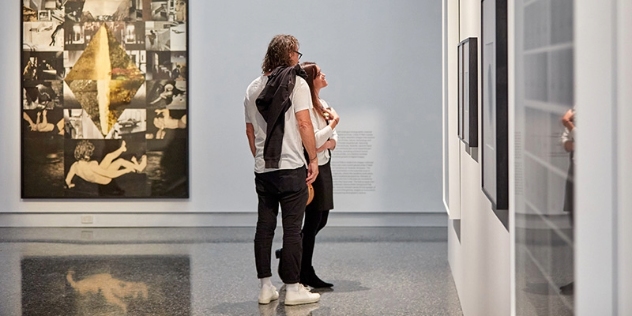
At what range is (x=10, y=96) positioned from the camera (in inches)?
463

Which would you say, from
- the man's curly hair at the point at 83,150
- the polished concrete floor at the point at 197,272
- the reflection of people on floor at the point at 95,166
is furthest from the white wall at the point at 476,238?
the man's curly hair at the point at 83,150

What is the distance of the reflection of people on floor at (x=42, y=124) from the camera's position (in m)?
11.8

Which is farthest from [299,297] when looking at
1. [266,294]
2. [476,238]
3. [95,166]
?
[95,166]

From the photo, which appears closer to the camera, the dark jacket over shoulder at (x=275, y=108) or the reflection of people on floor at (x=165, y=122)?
the dark jacket over shoulder at (x=275, y=108)

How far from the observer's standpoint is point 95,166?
38.6 ft

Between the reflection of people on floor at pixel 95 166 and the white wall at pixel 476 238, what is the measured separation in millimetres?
5810

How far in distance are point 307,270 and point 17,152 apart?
6024 mm

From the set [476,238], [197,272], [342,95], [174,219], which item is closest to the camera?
[476,238]

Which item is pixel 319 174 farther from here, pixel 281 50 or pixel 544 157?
pixel 544 157

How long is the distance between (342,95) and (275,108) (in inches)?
198

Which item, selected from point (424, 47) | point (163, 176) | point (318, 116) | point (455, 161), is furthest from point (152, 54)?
point (455, 161)

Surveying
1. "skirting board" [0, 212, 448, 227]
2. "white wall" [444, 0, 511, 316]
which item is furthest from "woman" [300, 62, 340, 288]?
"skirting board" [0, 212, 448, 227]

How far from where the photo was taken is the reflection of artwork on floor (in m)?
6.51

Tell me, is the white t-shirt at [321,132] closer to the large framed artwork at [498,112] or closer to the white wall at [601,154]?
the large framed artwork at [498,112]
